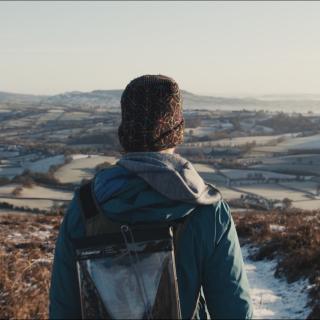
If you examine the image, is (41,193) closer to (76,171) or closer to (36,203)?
(36,203)

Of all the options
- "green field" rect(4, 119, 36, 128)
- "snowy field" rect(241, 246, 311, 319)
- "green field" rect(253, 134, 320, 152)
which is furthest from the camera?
"green field" rect(4, 119, 36, 128)

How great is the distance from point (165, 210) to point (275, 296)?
3.52m

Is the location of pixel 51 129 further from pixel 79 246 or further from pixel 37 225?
pixel 79 246

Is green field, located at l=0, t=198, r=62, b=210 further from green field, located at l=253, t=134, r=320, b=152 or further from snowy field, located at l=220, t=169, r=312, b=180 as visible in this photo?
green field, located at l=253, t=134, r=320, b=152

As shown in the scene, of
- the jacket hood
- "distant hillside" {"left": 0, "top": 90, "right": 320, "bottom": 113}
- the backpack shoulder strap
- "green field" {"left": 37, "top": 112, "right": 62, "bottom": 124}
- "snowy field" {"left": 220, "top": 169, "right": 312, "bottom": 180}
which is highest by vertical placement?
"distant hillside" {"left": 0, "top": 90, "right": 320, "bottom": 113}

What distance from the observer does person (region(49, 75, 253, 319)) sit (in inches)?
42.3

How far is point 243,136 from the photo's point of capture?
230 feet

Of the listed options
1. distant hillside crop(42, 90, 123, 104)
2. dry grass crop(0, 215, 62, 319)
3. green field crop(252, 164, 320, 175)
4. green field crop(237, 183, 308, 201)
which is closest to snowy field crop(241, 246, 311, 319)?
dry grass crop(0, 215, 62, 319)

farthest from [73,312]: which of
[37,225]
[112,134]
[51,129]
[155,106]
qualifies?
[51,129]

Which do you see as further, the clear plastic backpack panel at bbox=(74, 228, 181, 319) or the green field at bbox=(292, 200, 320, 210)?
the green field at bbox=(292, 200, 320, 210)

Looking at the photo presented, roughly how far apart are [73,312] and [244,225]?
6331 millimetres

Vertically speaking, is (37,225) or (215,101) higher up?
(215,101)

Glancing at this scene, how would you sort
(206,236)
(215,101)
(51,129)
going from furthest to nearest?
(215,101) < (51,129) < (206,236)

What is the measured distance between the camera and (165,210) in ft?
3.48
